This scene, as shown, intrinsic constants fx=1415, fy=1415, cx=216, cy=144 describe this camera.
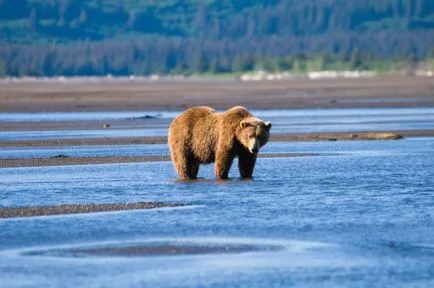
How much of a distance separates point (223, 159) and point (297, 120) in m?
16.7

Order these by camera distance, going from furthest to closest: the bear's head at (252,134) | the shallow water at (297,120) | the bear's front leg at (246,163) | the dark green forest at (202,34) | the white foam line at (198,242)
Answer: the dark green forest at (202,34) < the shallow water at (297,120) < the bear's front leg at (246,163) < the bear's head at (252,134) < the white foam line at (198,242)

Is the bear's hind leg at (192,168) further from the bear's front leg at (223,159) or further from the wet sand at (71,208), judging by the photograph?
the wet sand at (71,208)

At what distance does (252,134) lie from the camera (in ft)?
61.6

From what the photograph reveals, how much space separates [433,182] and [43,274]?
25.7 ft

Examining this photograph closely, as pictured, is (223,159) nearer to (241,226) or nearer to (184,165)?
→ (184,165)

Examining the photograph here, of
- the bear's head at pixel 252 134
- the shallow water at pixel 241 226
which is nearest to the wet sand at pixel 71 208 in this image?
the shallow water at pixel 241 226

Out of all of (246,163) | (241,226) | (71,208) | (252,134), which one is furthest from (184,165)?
(241,226)

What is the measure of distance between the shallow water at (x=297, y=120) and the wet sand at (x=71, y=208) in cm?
1380

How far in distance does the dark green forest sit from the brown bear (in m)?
91.8

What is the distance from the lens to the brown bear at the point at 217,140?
1891cm

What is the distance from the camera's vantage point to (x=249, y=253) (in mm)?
12930

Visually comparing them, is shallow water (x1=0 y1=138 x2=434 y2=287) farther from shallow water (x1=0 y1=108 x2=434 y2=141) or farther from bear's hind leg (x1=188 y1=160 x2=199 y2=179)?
shallow water (x1=0 y1=108 x2=434 y2=141)

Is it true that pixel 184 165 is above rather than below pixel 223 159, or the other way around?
below

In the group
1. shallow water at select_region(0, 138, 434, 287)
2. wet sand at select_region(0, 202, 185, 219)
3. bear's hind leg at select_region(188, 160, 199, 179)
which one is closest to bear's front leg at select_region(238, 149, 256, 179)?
shallow water at select_region(0, 138, 434, 287)
